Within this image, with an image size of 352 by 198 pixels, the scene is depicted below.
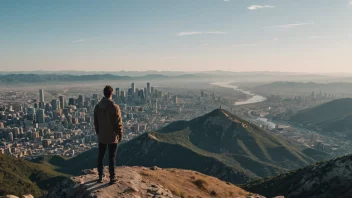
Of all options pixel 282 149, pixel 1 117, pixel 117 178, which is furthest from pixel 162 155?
pixel 1 117

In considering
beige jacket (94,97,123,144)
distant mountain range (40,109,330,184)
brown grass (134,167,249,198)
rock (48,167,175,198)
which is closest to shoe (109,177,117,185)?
rock (48,167,175,198)

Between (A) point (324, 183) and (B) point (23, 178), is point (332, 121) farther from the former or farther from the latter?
(B) point (23, 178)

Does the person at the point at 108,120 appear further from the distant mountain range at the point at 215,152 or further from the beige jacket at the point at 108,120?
the distant mountain range at the point at 215,152

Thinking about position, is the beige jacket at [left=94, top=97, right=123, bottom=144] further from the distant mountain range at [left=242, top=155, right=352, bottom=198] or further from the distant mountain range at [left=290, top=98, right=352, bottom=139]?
the distant mountain range at [left=290, top=98, right=352, bottom=139]

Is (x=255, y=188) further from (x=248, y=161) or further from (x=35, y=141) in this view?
(x=35, y=141)

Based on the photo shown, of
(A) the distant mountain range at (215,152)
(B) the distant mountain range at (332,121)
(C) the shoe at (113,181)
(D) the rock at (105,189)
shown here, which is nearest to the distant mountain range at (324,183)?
(D) the rock at (105,189)

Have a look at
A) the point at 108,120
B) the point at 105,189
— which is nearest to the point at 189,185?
the point at 105,189

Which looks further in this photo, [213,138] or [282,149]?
[213,138]
